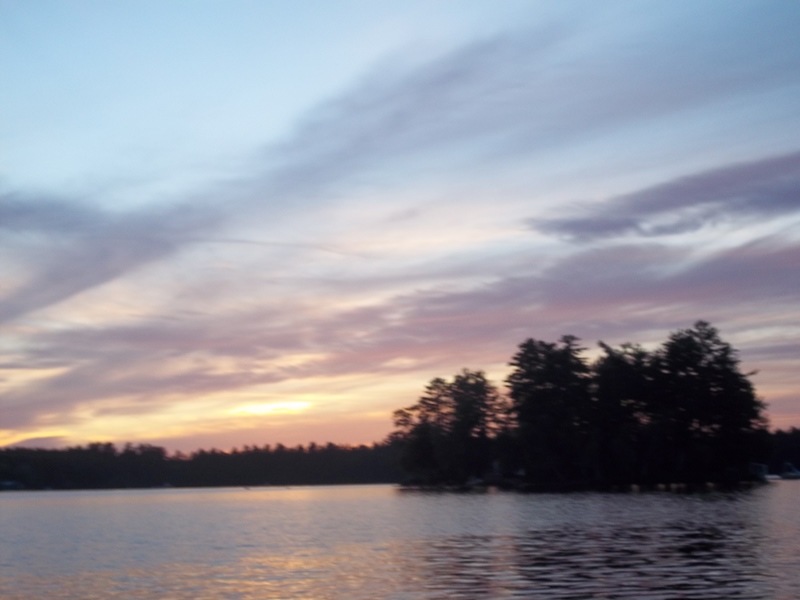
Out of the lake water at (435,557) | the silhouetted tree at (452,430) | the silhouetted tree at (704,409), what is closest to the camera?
the lake water at (435,557)

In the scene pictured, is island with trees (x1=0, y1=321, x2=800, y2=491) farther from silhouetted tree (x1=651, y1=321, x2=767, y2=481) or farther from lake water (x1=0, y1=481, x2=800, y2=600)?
lake water (x1=0, y1=481, x2=800, y2=600)

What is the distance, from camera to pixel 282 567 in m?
39.8

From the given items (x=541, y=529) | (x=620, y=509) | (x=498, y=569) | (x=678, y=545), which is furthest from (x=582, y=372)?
(x=498, y=569)

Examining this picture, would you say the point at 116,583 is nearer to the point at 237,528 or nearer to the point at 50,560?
the point at 50,560

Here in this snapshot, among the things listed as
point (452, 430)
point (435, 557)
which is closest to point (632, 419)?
point (452, 430)

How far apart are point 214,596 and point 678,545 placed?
68.1ft

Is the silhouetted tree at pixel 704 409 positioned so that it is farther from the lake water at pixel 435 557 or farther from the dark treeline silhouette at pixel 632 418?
the lake water at pixel 435 557

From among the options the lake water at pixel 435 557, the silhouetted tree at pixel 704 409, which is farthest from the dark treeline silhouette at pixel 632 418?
the lake water at pixel 435 557

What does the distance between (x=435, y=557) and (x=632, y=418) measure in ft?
282

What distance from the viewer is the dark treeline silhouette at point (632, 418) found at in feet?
387

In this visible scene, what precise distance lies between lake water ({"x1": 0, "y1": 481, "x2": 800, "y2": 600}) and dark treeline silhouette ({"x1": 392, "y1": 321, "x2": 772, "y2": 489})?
150ft

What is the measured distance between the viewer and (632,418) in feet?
404

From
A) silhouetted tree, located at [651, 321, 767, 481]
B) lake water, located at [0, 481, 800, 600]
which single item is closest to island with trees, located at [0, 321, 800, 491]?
silhouetted tree, located at [651, 321, 767, 481]

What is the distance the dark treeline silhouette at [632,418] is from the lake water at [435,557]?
150 feet
